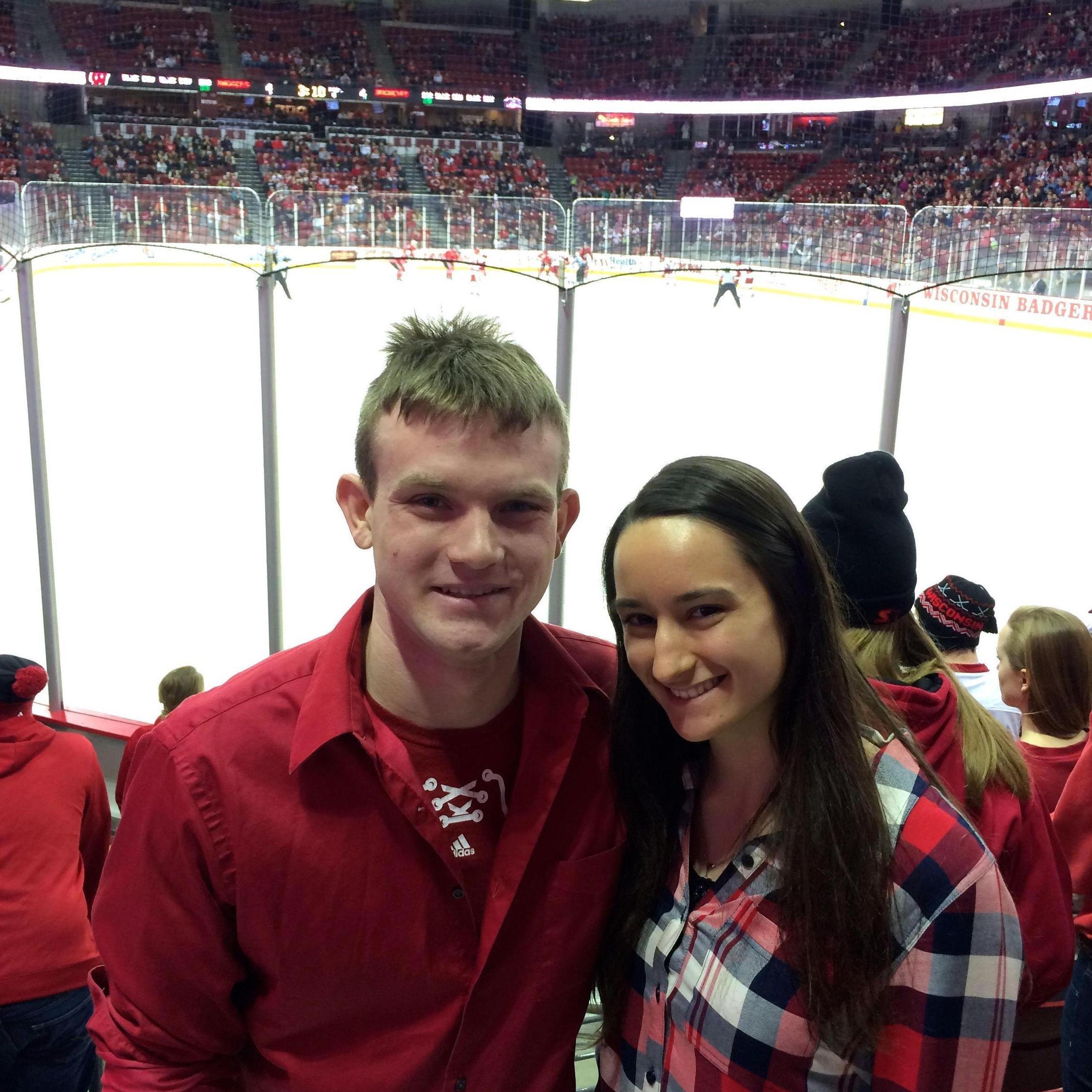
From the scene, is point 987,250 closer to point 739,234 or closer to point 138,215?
point 739,234

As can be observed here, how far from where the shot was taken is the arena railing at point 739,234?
12.0 ft

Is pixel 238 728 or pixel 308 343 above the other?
pixel 308 343

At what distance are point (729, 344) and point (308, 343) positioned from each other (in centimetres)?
178

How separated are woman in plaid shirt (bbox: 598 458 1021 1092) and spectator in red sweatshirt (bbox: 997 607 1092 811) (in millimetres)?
1260

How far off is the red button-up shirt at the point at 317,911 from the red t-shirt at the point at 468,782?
30 millimetres

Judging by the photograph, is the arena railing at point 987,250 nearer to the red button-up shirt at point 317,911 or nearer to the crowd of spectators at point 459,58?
the red button-up shirt at point 317,911

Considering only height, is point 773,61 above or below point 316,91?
above

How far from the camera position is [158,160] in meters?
18.5

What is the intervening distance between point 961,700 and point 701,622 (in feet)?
2.02

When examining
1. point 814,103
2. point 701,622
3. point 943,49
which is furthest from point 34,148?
point 701,622

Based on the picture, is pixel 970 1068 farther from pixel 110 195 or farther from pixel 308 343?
pixel 110 195

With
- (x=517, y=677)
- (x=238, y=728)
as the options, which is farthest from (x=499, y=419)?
(x=238, y=728)

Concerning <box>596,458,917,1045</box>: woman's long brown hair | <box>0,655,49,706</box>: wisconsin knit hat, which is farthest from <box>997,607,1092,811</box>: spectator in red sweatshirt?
<box>0,655,49,706</box>: wisconsin knit hat

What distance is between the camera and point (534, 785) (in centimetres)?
127
